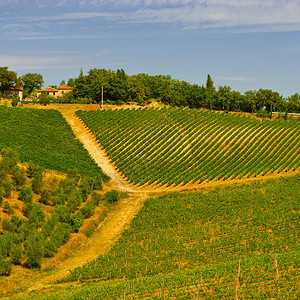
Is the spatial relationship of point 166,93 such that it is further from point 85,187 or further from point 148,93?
point 85,187

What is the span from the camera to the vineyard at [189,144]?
211ft

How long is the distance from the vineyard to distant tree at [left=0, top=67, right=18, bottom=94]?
3083cm

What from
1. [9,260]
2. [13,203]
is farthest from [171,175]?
[9,260]

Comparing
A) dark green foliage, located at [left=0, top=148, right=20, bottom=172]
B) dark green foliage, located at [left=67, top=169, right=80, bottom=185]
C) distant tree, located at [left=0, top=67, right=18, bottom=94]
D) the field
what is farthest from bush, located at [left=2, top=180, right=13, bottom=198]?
distant tree, located at [left=0, top=67, right=18, bottom=94]

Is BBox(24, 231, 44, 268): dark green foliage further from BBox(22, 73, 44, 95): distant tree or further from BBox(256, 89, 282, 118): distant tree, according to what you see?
BBox(256, 89, 282, 118): distant tree

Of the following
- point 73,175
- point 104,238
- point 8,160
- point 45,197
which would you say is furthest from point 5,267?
point 73,175

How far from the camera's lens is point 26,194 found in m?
47.6

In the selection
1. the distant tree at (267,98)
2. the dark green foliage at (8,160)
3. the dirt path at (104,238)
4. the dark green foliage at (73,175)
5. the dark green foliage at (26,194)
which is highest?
the distant tree at (267,98)

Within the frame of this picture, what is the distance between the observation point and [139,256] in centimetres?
3703

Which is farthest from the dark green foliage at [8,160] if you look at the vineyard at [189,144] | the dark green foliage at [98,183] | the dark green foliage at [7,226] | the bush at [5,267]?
the bush at [5,267]

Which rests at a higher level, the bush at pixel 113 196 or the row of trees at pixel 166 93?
the row of trees at pixel 166 93

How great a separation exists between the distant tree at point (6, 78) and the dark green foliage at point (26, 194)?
71737 mm

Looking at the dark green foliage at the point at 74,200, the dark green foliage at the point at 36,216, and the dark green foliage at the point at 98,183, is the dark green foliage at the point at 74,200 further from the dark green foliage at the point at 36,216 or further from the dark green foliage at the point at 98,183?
the dark green foliage at the point at 98,183

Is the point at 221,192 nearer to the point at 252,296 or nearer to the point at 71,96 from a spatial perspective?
the point at 252,296
